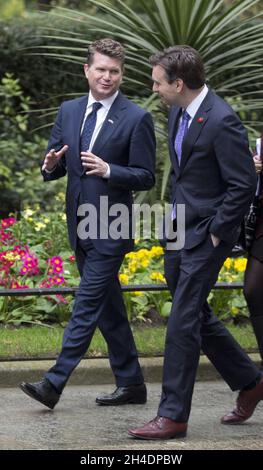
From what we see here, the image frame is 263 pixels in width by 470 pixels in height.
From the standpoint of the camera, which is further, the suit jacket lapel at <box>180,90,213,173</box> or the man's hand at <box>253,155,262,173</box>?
the man's hand at <box>253,155,262,173</box>

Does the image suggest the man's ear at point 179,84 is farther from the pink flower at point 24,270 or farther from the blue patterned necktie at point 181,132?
the pink flower at point 24,270

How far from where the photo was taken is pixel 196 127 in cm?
573

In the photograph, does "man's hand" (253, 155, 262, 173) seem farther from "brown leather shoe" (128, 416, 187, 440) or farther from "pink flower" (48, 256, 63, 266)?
"pink flower" (48, 256, 63, 266)

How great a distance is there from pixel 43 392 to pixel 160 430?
81 centimetres

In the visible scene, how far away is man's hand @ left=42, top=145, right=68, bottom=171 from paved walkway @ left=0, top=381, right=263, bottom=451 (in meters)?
1.36

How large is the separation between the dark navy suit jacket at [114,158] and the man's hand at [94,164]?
0.37 ft

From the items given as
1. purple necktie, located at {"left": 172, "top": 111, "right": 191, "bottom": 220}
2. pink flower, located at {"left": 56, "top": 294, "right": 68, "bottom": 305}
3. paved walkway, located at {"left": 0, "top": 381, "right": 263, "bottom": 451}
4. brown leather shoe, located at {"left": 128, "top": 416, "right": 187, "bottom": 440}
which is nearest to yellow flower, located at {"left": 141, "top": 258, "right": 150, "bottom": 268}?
pink flower, located at {"left": 56, "top": 294, "right": 68, "bottom": 305}

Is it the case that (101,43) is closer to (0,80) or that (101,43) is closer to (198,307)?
(198,307)

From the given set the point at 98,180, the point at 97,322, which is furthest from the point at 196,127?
the point at 97,322

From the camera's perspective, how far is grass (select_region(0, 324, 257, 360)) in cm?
722

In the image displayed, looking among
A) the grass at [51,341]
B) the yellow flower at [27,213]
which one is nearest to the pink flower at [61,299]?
the grass at [51,341]

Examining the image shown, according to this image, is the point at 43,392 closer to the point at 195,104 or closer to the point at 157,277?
the point at 195,104

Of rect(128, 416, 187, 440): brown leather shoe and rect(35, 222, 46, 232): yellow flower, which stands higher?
rect(35, 222, 46, 232): yellow flower

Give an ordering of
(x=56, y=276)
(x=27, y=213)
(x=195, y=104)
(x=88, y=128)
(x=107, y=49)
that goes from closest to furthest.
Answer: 1. (x=195, y=104)
2. (x=107, y=49)
3. (x=88, y=128)
4. (x=56, y=276)
5. (x=27, y=213)
